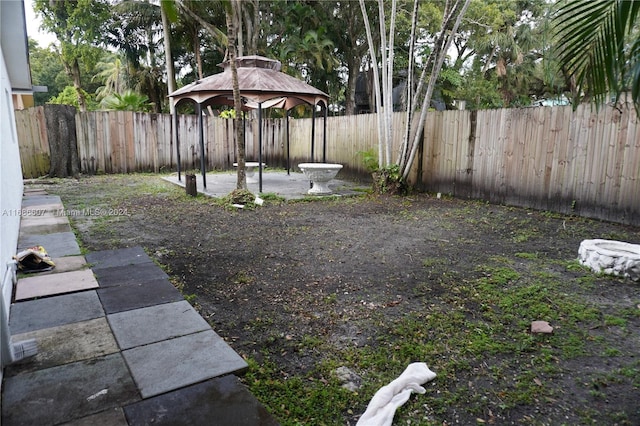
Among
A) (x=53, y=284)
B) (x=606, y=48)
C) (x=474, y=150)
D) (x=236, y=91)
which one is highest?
(x=236, y=91)

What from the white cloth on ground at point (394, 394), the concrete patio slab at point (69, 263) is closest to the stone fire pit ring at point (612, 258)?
the white cloth on ground at point (394, 394)

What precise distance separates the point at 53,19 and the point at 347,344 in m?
20.4

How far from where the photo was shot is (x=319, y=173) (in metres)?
8.12

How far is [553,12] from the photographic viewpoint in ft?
6.79

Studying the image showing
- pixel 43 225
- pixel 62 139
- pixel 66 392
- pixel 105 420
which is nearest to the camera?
pixel 105 420

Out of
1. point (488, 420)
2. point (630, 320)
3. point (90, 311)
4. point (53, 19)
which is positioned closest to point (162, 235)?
point (90, 311)

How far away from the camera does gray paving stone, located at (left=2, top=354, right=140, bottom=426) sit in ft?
5.87

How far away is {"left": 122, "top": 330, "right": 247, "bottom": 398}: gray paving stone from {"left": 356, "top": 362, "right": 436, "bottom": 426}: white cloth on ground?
743 millimetres

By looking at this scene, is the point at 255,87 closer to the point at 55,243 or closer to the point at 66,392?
the point at 55,243

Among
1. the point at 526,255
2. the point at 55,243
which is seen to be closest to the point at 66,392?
the point at 55,243

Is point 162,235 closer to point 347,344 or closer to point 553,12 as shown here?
point 347,344

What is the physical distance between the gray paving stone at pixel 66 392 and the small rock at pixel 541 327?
7.89ft

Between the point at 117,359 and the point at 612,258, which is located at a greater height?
the point at 612,258

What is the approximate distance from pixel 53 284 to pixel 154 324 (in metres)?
1.28
